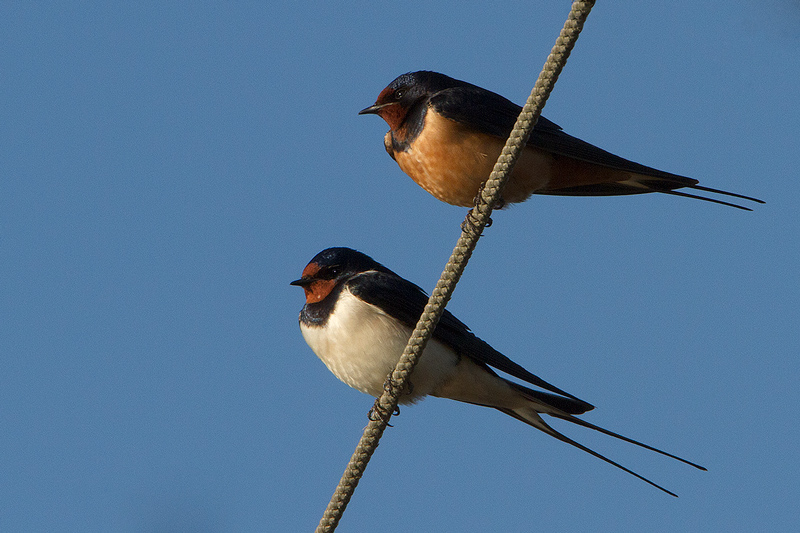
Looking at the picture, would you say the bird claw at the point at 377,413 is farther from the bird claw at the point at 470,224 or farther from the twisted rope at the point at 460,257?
the bird claw at the point at 470,224

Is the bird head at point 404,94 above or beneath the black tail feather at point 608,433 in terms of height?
above

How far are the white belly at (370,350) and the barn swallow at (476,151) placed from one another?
0.57 m

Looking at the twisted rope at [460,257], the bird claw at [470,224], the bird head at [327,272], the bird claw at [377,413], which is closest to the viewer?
the twisted rope at [460,257]

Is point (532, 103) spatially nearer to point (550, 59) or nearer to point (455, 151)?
point (550, 59)

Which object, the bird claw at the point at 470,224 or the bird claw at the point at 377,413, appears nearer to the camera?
the bird claw at the point at 470,224

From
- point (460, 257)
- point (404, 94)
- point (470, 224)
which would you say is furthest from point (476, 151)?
point (460, 257)

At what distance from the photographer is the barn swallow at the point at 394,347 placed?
3.69m

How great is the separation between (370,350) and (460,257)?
104cm

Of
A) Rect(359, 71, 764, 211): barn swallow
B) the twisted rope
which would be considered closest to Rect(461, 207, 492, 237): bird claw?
the twisted rope

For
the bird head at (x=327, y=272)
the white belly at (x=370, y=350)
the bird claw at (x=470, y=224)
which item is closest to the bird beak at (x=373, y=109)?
the bird head at (x=327, y=272)

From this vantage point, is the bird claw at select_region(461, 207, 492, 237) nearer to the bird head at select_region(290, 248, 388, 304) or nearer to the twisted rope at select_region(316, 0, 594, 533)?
the twisted rope at select_region(316, 0, 594, 533)

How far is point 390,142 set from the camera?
4047mm

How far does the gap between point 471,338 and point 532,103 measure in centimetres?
155

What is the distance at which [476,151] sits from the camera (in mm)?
3717
